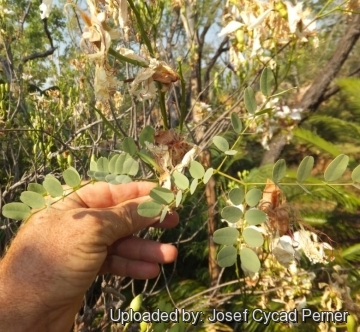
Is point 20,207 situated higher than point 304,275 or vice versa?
point 20,207

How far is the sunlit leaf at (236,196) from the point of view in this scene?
1.61 ft

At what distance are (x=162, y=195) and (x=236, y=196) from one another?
0.31 ft

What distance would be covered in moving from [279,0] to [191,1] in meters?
0.92

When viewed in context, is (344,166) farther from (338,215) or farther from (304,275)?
(338,215)

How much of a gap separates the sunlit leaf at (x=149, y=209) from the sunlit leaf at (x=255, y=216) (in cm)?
11

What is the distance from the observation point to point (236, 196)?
0.50 meters

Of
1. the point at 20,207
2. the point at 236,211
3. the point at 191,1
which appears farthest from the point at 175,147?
the point at 191,1

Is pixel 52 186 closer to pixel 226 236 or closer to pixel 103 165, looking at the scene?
pixel 103 165

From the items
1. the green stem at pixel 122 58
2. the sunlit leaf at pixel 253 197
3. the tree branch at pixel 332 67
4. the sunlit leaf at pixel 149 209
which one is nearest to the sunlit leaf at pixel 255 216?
the sunlit leaf at pixel 253 197

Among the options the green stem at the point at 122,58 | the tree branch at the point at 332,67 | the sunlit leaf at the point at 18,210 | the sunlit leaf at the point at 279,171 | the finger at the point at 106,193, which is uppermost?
the green stem at the point at 122,58

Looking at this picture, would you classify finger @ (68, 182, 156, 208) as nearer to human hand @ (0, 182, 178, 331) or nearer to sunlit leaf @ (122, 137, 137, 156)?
human hand @ (0, 182, 178, 331)

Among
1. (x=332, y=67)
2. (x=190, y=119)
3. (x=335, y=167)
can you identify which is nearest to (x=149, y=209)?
(x=335, y=167)

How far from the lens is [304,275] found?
1284 millimetres

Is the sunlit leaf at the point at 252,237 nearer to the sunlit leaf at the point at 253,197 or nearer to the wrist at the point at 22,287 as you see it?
the sunlit leaf at the point at 253,197
